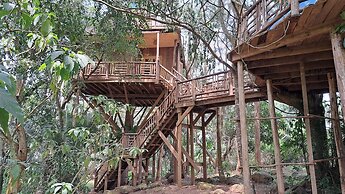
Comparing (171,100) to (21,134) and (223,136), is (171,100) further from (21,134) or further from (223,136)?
(223,136)

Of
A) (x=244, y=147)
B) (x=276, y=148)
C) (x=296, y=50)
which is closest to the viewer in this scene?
(x=296, y=50)

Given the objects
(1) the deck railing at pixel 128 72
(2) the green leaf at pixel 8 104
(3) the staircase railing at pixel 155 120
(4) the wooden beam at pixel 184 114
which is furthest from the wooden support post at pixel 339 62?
(1) the deck railing at pixel 128 72

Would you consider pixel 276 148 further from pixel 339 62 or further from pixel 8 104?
pixel 8 104

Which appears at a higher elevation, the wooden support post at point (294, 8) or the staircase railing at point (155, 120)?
the wooden support post at point (294, 8)

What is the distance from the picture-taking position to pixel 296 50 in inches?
223

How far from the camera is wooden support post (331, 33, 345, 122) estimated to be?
164 inches

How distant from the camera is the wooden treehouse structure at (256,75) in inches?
185

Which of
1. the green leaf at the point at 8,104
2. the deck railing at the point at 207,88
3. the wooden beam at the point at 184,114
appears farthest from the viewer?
the wooden beam at the point at 184,114

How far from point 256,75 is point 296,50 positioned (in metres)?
1.73

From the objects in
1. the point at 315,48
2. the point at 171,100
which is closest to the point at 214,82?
the point at 171,100

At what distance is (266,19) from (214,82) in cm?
560

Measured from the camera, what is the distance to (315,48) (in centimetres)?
550

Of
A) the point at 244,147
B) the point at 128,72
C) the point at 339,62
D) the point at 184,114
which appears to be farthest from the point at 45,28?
the point at 128,72

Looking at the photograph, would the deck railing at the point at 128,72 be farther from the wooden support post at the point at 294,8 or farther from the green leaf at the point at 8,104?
the green leaf at the point at 8,104
